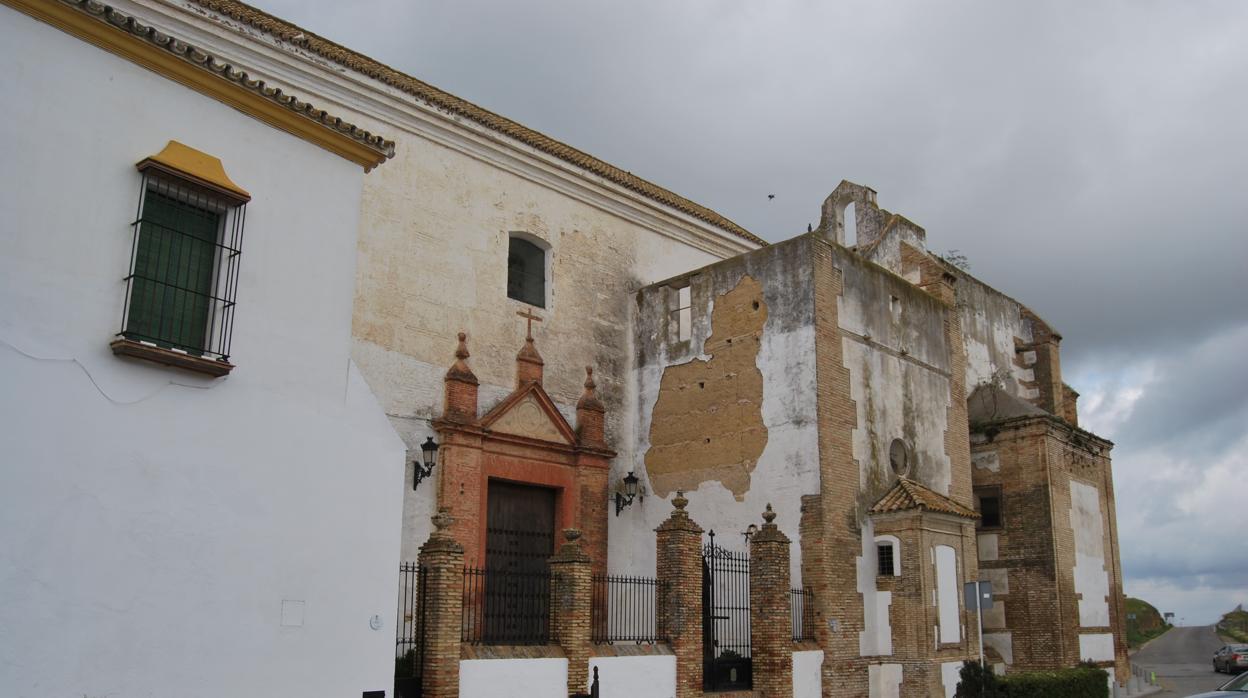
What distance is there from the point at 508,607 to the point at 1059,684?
923 centimetres

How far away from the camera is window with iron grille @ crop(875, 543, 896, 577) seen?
15773 mm

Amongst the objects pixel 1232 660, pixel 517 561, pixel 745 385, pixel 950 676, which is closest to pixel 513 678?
pixel 517 561

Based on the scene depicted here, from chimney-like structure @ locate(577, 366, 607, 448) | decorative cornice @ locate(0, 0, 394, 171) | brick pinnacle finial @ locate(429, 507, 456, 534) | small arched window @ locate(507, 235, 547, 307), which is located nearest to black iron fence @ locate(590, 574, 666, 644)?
chimney-like structure @ locate(577, 366, 607, 448)

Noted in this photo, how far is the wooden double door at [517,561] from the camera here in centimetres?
1468

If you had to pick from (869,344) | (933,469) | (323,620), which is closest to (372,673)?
(323,620)

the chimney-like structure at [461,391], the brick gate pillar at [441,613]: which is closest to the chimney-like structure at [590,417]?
the chimney-like structure at [461,391]

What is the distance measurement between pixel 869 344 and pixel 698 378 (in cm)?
288

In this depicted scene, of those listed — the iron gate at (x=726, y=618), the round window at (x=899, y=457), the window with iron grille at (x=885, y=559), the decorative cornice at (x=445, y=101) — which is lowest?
the iron gate at (x=726, y=618)

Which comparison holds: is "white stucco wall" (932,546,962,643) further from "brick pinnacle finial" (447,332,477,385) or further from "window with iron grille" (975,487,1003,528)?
"brick pinnacle finial" (447,332,477,385)

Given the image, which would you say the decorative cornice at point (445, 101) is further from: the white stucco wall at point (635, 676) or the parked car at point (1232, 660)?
the parked car at point (1232, 660)

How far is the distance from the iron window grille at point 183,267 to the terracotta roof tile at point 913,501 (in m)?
10.5

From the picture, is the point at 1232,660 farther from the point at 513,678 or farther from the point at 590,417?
the point at 513,678

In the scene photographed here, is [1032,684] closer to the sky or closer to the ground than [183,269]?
closer to the ground

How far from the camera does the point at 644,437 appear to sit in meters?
17.7
